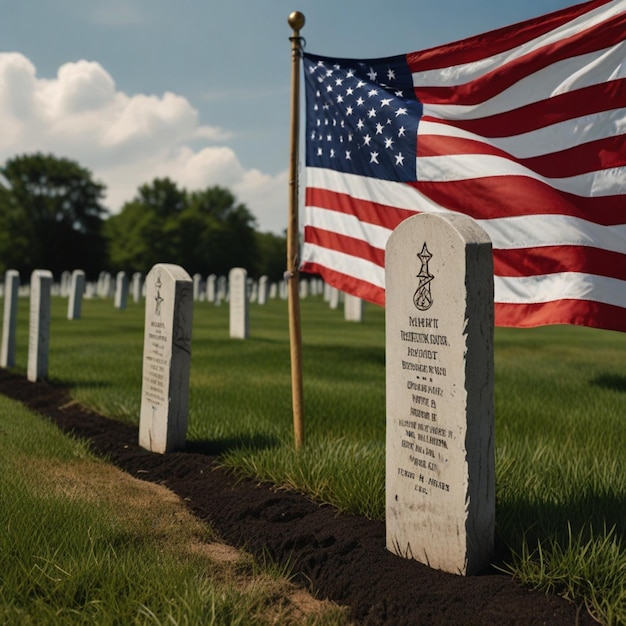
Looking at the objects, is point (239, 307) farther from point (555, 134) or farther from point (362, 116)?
point (555, 134)

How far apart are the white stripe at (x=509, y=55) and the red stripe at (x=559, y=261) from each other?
4.35 ft

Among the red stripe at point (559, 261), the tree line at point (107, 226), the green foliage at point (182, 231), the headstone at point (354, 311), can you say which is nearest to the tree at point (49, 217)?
the tree line at point (107, 226)

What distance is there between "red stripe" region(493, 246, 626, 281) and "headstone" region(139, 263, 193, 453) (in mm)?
2765

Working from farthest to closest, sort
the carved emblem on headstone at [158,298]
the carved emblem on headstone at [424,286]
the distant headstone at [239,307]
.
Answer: the distant headstone at [239,307], the carved emblem on headstone at [158,298], the carved emblem on headstone at [424,286]

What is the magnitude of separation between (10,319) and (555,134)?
9839 mm

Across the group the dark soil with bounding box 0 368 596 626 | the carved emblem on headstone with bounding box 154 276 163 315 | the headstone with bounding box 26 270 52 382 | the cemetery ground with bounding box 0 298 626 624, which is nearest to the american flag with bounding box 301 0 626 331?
the cemetery ground with bounding box 0 298 626 624

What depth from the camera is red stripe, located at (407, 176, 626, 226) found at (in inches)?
187

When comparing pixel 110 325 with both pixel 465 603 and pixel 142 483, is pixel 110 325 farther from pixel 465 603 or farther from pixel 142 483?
pixel 465 603

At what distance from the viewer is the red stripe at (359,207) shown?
5660 mm

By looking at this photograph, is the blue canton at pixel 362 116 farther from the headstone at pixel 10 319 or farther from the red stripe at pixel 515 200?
the headstone at pixel 10 319

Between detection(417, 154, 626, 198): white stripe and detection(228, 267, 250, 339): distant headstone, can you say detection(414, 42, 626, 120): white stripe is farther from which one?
detection(228, 267, 250, 339): distant headstone

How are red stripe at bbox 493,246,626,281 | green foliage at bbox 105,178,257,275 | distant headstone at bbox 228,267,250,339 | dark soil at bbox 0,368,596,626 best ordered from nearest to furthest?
1. dark soil at bbox 0,368,596,626
2. red stripe at bbox 493,246,626,281
3. distant headstone at bbox 228,267,250,339
4. green foliage at bbox 105,178,257,275

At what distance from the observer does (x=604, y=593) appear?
3248mm

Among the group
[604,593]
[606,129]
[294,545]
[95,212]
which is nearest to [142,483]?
[294,545]
